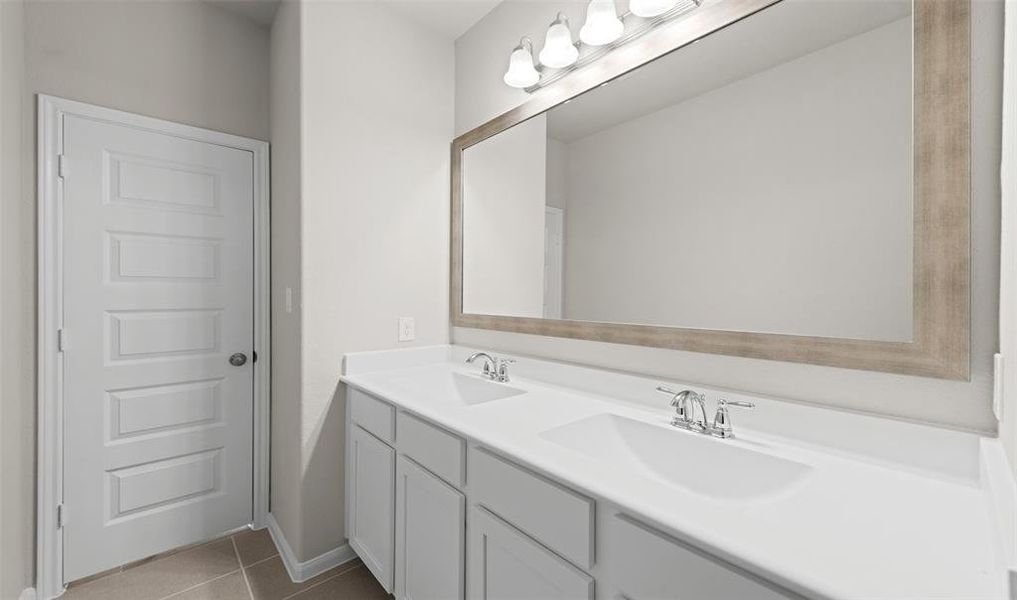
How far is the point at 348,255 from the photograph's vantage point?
6.29ft

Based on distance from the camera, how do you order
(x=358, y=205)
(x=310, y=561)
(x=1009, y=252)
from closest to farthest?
(x=1009, y=252) → (x=310, y=561) → (x=358, y=205)

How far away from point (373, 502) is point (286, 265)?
1122 millimetres

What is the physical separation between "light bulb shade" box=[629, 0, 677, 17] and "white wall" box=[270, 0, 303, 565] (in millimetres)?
1357

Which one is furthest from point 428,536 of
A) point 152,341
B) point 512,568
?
point 152,341

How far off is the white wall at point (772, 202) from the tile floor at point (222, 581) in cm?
154

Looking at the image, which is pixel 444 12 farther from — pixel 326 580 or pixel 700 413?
pixel 326 580

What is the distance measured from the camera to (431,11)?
6.79ft

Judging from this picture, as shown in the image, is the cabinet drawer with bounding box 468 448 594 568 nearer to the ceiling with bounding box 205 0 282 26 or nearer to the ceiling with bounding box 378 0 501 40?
the ceiling with bounding box 378 0 501 40

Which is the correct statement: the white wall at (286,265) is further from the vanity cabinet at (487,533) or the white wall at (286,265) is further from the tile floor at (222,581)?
the vanity cabinet at (487,533)

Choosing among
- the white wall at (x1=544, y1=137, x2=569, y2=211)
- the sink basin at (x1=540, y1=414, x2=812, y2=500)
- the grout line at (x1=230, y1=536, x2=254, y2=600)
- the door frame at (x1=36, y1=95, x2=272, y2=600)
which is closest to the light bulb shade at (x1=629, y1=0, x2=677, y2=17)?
the white wall at (x1=544, y1=137, x2=569, y2=211)

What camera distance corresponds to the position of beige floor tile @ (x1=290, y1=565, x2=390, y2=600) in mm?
1725

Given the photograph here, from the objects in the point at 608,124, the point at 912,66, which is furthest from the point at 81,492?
the point at 912,66

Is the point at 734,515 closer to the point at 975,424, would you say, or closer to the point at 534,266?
the point at 975,424

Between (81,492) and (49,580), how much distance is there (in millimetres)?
321
